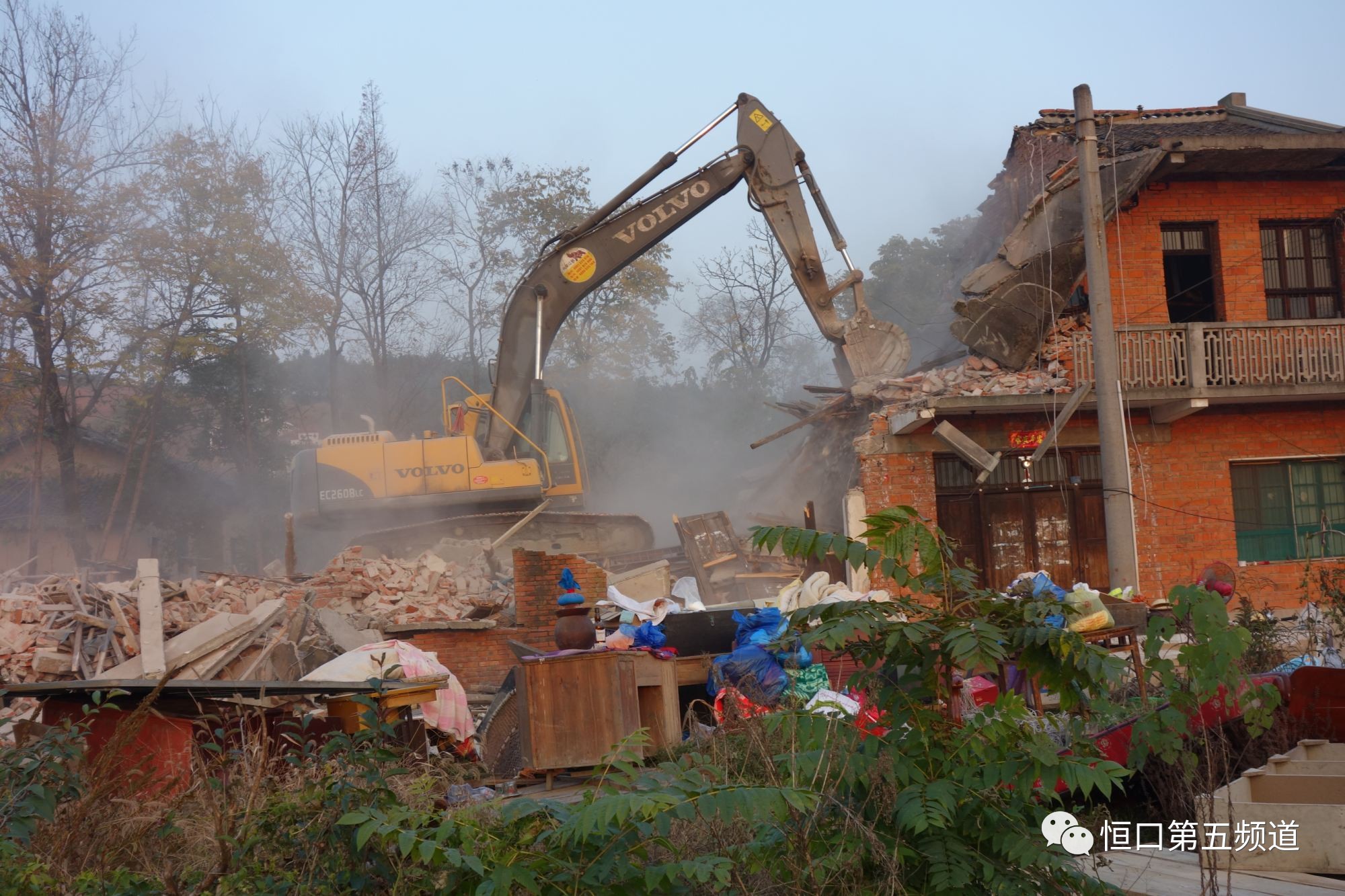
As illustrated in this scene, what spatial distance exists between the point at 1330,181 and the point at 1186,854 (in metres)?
16.3

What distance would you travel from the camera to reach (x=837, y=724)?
3.80 m

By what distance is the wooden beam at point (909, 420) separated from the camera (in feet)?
51.6

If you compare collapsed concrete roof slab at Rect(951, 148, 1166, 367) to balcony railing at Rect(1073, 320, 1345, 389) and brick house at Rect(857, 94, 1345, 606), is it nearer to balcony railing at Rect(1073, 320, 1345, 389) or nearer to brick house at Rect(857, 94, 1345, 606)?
brick house at Rect(857, 94, 1345, 606)

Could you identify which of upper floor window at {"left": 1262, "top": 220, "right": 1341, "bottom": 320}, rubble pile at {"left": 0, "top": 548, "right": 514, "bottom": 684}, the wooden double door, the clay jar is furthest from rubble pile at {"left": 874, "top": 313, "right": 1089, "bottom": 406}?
the clay jar

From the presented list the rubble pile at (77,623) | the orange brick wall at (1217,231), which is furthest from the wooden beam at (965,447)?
the rubble pile at (77,623)

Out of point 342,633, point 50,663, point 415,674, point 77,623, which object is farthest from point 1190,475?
point 50,663

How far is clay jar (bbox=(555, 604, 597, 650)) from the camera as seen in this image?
913 centimetres

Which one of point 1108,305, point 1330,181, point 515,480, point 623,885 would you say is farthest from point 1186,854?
point 1330,181

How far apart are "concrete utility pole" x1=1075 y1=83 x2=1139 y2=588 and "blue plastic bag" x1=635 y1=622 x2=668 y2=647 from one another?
16.6 ft

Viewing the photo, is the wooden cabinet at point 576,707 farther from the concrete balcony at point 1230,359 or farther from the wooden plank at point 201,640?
the concrete balcony at point 1230,359

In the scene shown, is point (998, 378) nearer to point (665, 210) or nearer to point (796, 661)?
point (665, 210)

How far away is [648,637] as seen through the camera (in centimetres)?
954

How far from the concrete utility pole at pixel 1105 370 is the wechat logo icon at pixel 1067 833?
8.19 meters

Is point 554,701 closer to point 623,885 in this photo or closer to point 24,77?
point 623,885
